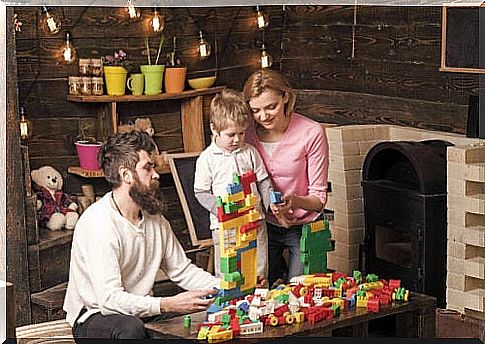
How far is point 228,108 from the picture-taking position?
2.71 m

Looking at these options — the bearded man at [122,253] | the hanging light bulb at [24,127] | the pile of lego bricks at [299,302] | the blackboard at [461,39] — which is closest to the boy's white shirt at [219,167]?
the bearded man at [122,253]

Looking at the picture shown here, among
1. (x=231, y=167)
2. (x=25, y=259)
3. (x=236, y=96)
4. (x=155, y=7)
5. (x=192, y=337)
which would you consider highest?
(x=155, y=7)

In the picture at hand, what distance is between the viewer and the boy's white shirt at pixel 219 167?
270cm

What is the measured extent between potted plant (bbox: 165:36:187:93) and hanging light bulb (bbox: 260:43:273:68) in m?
0.20

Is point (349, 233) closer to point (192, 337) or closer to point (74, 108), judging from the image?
point (192, 337)

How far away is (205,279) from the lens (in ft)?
8.91

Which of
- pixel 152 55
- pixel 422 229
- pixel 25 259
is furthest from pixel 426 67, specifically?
pixel 25 259

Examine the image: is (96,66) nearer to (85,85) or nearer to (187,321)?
(85,85)

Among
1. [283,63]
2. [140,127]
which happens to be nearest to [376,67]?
[283,63]

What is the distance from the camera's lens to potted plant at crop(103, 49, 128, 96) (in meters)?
2.68

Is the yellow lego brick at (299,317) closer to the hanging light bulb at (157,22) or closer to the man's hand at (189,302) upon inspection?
the man's hand at (189,302)

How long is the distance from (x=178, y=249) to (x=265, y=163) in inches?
12.1

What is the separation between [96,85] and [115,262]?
0.44 m

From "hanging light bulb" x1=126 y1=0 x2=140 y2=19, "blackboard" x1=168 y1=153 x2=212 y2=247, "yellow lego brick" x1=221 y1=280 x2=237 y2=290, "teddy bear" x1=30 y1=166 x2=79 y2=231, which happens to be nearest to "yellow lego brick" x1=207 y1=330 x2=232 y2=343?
"yellow lego brick" x1=221 y1=280 x2=237 y2=290
